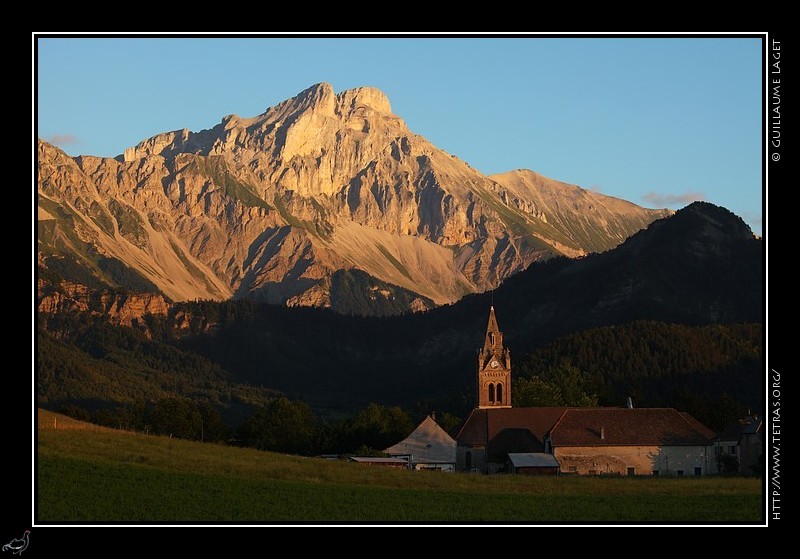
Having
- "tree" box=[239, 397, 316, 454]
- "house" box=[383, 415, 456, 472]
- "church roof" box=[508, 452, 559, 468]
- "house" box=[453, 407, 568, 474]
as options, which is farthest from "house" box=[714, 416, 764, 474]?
"tree" box=[239, 397, 316, 454]

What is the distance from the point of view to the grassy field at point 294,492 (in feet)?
197

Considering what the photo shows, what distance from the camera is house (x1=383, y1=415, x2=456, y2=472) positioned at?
447 feet

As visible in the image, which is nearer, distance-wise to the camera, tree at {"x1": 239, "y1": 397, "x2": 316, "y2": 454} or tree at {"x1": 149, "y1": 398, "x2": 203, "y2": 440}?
tree at {"x1": 239, "y1": 397, "x2": 316, "y2": 454}

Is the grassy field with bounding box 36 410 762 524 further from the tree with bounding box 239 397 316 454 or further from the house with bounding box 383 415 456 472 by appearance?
the tree with bounding box 239 397 316 454

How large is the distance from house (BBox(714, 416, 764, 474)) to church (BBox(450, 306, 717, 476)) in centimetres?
220

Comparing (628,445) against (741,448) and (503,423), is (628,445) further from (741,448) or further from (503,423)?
(503,423)

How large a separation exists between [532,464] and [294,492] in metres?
58.5

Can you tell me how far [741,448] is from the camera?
122 m
